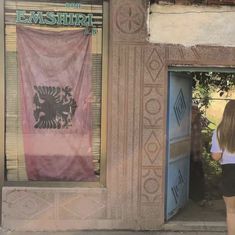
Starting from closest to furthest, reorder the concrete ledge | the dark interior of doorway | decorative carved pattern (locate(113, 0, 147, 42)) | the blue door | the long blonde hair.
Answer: the long blonde hair → decorative carved pattern (locate(113, 0, 147, 42)) → the concrete ledge → the blue door → the dark interior of doorway

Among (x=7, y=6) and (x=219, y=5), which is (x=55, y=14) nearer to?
(x=7, y=6)

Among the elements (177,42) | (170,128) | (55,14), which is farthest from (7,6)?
(170,128)

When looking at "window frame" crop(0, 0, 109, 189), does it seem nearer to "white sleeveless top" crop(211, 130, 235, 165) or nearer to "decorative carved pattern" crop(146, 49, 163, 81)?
"decorative carved pattern" crop(146, 49, 163, 81)

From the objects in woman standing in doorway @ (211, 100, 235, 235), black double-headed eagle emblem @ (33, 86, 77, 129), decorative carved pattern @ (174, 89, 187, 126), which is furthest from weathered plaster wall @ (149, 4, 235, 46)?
woman standing in doorway @ (211, 100, 235, 235)

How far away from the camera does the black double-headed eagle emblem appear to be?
6555 mm

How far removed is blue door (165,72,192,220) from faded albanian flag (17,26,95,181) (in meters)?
1.00

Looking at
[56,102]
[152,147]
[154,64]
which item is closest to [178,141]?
[152,147]

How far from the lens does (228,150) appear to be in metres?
5.37

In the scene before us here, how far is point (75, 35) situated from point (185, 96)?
1785mm

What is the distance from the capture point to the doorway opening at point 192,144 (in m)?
6.84

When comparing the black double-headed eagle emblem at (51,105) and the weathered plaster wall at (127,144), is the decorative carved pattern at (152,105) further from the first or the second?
the black double-headed eagle emblem at (51,105)

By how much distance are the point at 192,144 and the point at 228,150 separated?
264 cm

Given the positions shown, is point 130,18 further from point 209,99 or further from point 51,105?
point 209,99

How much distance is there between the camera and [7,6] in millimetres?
6430
